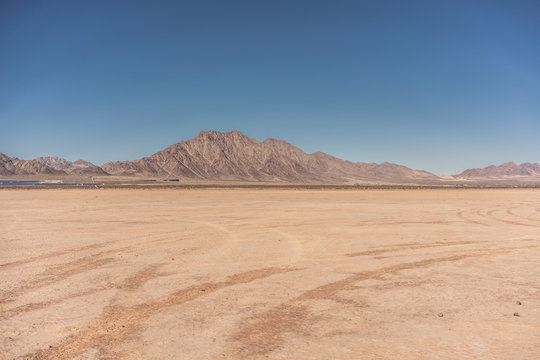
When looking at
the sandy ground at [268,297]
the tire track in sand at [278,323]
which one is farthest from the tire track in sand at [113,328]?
the tire track in sand at [278,323]

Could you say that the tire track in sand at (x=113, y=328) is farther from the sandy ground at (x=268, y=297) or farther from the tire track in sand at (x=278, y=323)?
the tire track in sand at (x=278, y=323)

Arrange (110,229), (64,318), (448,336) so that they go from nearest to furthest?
(448,336)
(64,318)
(110,229)

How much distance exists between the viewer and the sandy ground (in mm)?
4516

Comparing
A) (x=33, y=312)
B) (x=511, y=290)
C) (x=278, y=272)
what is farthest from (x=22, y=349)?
(x=511, y=290)

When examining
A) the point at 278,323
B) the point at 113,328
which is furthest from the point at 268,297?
the point at 113,328

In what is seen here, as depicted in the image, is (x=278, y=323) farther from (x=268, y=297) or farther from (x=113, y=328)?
(x=113, y=328)

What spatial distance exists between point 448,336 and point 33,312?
19.1ft

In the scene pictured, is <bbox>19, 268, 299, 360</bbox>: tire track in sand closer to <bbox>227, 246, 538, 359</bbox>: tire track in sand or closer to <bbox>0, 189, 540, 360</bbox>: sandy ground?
<bbox>0, 189, 540, 360</bbox>: sandy ground

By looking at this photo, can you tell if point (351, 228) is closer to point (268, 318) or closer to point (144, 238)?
point (144, 238)

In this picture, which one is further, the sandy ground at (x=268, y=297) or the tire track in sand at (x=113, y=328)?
the sandy ground at (x=268, y=297)

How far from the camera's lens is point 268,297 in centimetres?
627

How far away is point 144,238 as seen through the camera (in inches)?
480

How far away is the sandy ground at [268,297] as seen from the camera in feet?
14.8

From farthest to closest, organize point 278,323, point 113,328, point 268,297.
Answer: point 268,297, point 278,323, point 113,328
